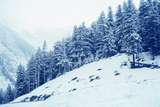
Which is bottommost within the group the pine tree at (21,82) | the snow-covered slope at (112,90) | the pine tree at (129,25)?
the pine tree at (21,82)

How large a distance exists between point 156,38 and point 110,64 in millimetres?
11991

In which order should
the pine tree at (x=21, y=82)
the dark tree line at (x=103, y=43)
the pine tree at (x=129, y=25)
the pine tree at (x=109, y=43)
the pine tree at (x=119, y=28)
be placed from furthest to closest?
the pine tree at (x=21, y=82)
the pine tree at (x=109, y=43)
the pine tree at (x=119, y=28)
the dark tree line at (x=103, y=43)
the pine tree at (x=129, y=25)

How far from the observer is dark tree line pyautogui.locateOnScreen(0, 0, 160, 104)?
227ft

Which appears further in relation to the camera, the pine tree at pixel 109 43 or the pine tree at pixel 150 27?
the pine tree at pixel 109 43

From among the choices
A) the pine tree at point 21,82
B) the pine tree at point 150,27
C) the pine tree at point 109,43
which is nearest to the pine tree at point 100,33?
the pine tree at point 109,43

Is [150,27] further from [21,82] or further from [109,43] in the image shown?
[21,82]

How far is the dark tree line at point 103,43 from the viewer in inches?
2726

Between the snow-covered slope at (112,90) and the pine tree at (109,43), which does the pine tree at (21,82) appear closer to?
the snow-covered slope at (112,90)

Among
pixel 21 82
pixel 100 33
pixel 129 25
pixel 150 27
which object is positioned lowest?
pixel 21 82

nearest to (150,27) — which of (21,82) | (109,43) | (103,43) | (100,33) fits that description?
(109,43)

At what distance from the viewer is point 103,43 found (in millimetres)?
84438

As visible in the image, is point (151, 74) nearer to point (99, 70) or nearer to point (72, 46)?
point (99, 70)

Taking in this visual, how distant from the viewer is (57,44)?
95875mm

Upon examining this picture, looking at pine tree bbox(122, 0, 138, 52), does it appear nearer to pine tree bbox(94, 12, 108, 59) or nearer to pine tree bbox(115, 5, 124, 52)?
pine tree bbox(115, 5, 124, 52)
